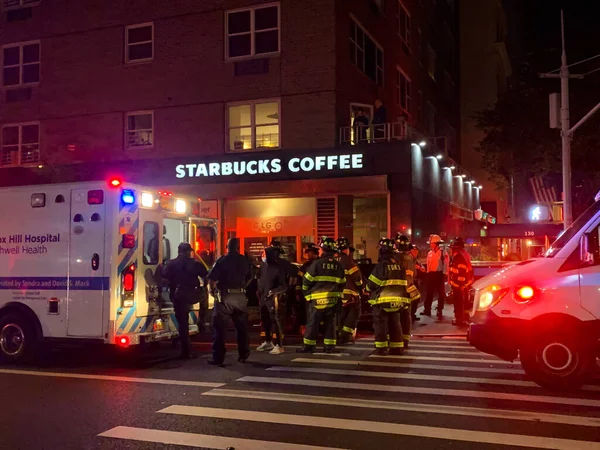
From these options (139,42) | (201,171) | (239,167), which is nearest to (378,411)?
(239,167)

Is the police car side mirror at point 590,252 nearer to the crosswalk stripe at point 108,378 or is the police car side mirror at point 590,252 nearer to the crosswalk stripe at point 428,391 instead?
the crosswalk stripe at point 428,391

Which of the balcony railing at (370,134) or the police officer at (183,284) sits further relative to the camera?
the balcony railing at (370,134)

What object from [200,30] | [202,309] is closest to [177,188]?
[200,30]

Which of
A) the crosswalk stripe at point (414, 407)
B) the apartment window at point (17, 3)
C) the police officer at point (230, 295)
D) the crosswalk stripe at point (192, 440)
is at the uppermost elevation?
the apartment window at point (17, 3)

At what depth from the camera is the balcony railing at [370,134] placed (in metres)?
18.5

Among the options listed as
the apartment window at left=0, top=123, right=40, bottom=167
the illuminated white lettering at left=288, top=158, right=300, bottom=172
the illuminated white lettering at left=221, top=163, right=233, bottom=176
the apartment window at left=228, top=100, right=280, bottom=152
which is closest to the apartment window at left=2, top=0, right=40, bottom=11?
the apartment window at left=0, top=123, right=40, bottom=167

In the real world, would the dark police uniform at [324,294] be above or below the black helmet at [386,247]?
below

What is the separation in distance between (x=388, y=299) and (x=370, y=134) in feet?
35.4

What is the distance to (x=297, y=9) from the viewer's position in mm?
19047

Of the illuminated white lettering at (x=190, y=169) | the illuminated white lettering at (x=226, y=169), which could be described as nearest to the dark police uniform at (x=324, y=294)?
the illuminated white lettering at (x=226, y=169)

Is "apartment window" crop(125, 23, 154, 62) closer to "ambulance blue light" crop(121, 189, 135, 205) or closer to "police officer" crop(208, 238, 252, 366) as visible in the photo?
"ambulance blue light" crop(121, 189, 135, 205)

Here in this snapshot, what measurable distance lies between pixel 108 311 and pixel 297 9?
13.6 m

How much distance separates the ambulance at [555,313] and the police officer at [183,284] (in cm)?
421

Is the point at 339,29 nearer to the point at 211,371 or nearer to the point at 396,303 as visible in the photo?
the point at 396,303
